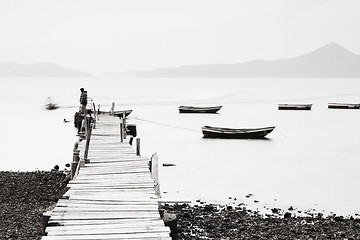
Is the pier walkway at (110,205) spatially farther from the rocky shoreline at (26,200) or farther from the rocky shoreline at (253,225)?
the rocky shoreline at (253,225)

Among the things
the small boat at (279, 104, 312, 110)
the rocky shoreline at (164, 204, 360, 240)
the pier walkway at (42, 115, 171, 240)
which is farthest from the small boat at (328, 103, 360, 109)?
the pier walkway at (42, 115, 171, 240)

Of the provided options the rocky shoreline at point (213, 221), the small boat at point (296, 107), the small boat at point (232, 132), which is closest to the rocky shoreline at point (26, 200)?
the rocky shoreline at point (213, 221)

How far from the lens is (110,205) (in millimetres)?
10664

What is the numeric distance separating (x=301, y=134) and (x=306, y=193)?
24989mm

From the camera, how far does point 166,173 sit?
24719 millimetres

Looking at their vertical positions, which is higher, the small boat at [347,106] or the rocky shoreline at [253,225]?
the rocky shoreline at [253,225]

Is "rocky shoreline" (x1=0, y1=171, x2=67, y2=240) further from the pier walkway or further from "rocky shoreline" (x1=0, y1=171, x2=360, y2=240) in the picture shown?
the pier walkway

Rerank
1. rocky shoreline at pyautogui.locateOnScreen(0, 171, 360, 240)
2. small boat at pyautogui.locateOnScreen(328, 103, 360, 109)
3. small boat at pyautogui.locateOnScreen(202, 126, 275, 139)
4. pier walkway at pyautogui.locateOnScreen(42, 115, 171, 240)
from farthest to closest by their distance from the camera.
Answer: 1. small boat at pyautogui.locateOnScreen(328, 103, 360, 109)
2. small boat at pyautogui.locateOnScreen(202, 126, 275, 139)
3. rocky shoreline at pyautogui.locateOnScreen(0, 171, 360, 240)
4. pier walkway at pyautogui.locateOnScreen(42, 115, 171, 240)

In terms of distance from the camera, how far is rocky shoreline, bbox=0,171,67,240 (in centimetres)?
1348

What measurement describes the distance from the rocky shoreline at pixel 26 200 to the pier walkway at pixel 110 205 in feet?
6.65

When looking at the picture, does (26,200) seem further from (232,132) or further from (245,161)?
(232,132)

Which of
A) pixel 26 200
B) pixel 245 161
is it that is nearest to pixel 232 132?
pixel 245 161

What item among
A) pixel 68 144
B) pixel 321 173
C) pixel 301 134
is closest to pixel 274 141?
pixel 301 134

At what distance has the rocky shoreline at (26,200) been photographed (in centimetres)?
1348
